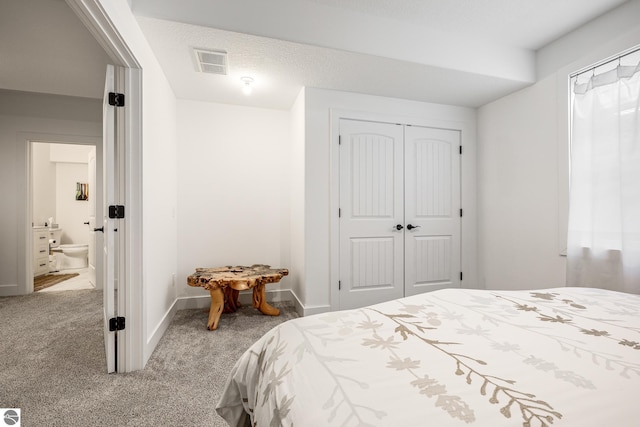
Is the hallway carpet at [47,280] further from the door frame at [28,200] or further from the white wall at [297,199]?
the white wall at [297,199]

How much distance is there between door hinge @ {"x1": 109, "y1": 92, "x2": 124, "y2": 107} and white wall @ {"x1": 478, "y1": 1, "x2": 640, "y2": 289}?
3514mm

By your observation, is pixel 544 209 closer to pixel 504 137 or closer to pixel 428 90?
pixel 504 137

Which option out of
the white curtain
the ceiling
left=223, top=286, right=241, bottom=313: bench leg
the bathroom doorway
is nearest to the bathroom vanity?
the bathroom doorway

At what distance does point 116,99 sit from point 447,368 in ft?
7.70

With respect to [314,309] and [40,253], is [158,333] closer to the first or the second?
[314,309]

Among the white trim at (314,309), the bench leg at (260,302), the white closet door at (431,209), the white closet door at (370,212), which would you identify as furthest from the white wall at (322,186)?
the white closet door at (431,209)

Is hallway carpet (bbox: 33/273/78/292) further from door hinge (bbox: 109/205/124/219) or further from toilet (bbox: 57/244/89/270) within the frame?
door hinge (bbox: 109/205/124/219)

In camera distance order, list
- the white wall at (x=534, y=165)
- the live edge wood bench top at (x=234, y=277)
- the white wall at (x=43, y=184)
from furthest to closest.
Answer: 1. the white wall at (x=43, y=184)
2. the live edge wood bench top at (x=234, y=277)
3. the white wall at (x=534, y=165)

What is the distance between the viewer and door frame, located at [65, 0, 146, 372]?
1.94 metres

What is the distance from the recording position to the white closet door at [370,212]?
10.1ft

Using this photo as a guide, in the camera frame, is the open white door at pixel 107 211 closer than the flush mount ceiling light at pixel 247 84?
Yes

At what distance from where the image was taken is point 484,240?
3.46 metres

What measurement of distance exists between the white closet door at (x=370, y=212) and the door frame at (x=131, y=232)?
1802 mm

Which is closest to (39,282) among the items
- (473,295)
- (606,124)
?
(473,295)
